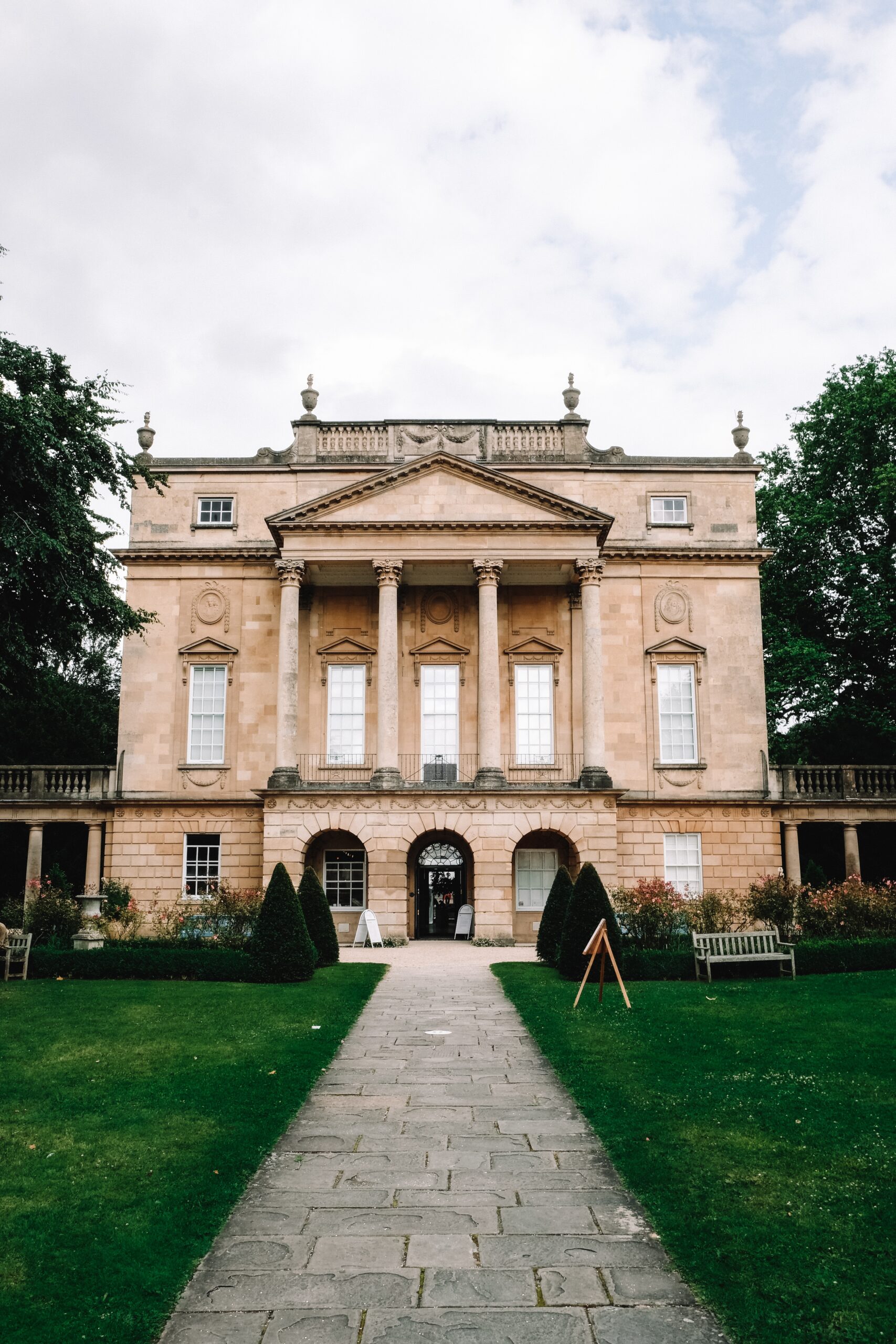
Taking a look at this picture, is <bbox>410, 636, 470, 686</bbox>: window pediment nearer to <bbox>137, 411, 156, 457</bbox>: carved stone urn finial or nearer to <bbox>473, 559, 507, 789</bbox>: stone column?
<bbox>473, 559, 507, 789</bbox>: stone column

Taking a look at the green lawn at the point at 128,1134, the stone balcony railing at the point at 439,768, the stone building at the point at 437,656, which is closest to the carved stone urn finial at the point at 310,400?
the stone building at the point at 437,656

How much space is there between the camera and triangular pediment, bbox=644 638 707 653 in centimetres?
3241

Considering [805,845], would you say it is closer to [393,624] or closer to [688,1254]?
[393,624]

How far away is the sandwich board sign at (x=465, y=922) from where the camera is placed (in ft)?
98.7

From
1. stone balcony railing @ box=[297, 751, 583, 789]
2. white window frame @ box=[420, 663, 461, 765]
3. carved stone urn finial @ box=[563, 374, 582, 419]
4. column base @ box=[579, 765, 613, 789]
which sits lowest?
column base @ box=[579, 765, 613, 789]

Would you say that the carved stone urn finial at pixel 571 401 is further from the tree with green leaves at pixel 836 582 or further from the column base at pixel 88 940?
the column base at pixel 88 940

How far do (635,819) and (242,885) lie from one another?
11.8 metres

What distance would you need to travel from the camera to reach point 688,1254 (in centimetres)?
586

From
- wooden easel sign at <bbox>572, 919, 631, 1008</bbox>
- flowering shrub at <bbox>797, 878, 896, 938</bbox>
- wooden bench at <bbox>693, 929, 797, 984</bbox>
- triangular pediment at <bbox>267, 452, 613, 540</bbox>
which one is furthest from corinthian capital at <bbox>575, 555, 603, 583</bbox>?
wooden easel sign at <bbox>572, 919, 631, 1008</bbox>

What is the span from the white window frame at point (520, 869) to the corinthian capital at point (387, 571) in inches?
341

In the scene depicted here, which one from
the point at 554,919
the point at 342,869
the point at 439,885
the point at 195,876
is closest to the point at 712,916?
the point at 554,919

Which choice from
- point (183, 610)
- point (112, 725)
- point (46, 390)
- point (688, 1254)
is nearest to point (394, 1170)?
point (688, 1254)

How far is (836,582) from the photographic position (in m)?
36.8

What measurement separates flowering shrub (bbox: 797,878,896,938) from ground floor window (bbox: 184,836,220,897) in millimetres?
16733
